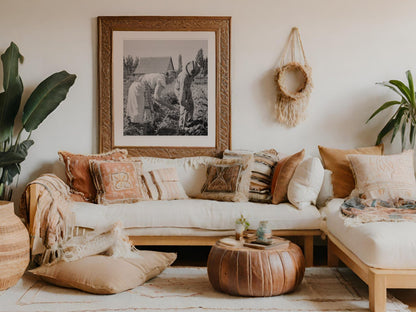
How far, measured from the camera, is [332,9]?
15.7 feet

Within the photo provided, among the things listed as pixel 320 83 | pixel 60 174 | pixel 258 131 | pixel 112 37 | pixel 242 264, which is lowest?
pixel 242 264

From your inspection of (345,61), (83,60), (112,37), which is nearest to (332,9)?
(345,61)

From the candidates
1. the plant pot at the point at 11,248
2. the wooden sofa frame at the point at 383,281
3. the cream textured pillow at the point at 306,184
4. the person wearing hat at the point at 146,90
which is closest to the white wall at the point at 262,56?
the person wearing hat at the point at 146,90

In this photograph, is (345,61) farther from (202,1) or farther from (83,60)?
(83,60)

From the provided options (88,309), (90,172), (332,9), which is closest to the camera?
(88,309)

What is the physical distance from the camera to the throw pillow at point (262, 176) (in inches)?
169

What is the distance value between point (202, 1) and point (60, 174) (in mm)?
2095

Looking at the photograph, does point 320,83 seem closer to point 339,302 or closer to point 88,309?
point 339,302

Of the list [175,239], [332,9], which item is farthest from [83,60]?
[332,9]

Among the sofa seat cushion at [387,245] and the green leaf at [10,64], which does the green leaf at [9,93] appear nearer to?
the green leaf at [10,64]

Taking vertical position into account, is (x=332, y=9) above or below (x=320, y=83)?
above

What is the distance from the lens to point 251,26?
189 inches

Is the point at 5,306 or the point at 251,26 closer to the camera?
the point at 5,306

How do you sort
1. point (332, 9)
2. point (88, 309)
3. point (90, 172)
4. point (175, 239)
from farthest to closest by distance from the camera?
point (332, 9)
point (90, 172)
point (175, 239)
point (88, 309)
